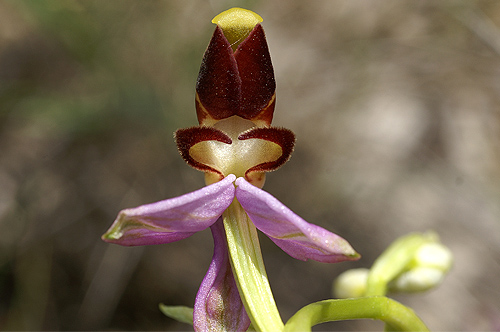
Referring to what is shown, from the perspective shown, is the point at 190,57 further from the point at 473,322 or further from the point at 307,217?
the point at 473,322

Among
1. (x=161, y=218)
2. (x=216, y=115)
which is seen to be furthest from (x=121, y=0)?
(x=161, y=218)

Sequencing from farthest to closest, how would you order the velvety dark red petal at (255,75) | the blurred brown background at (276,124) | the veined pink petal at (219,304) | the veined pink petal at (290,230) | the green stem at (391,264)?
the blurred brown background at (276,124), the green stem at (391,264), the velvety dark red petal at (255,75), the veined pink petal at (219,304), the veined pink petal at (290,230)

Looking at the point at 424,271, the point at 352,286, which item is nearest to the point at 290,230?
the point at 424,271

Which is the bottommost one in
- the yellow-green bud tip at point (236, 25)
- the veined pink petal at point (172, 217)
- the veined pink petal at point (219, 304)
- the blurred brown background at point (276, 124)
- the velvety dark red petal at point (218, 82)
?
the veined pink petal at point (219, 304)

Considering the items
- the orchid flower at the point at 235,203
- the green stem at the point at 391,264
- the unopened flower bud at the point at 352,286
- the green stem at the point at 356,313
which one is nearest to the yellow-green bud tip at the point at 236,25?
the orchid flower at the point at 235,203

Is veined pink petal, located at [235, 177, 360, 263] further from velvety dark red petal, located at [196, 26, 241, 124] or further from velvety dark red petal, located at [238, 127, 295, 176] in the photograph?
velvety dark red petal, located at [196, 26, 241, 124]

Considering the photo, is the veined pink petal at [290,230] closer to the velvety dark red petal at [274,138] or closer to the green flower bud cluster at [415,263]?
the velvety dark red petal at [274,138]

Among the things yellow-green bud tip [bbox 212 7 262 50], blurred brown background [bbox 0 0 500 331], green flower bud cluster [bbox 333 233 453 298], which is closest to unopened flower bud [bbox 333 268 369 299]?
green flower bud cluster [bbox 333 233 453 298]
